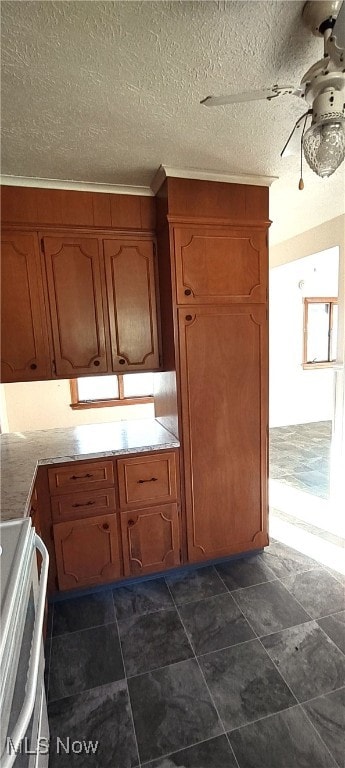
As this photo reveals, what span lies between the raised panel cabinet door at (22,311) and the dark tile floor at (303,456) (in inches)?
106

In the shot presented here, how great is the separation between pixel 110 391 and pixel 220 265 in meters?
3.18

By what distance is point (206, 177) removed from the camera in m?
1.91

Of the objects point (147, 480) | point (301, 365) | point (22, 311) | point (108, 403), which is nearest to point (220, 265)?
point (22, 311)

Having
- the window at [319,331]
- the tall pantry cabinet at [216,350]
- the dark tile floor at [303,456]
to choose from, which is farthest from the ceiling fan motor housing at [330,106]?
the window at [319,331]

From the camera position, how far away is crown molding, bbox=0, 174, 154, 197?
187cm

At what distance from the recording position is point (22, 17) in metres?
0.95

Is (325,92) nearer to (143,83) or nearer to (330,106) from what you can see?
→ (330,106)

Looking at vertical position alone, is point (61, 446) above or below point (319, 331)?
below

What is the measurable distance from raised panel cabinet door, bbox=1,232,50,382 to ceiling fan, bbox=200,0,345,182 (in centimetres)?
135

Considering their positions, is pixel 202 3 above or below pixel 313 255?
above

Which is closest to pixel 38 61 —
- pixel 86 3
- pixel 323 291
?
pixel 86 3

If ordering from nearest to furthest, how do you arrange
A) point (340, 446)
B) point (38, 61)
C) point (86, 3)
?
point (86, 3)
point (38, 61)
point (340, 446)

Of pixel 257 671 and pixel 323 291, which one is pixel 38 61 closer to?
pixel 257 671

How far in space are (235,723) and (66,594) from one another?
1105 millimetres
